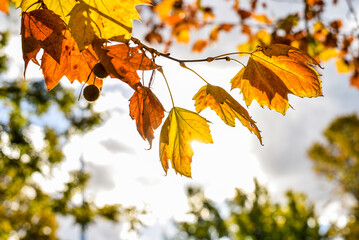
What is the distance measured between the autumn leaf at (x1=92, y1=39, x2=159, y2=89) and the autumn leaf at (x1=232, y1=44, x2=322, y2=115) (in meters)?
0.34

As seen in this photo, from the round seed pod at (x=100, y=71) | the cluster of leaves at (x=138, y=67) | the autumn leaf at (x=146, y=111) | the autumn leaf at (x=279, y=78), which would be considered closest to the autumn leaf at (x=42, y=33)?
the cluster of leaves at (x=138, y=67)

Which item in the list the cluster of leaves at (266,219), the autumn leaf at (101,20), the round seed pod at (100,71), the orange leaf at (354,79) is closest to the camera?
the autumn leaf at (101,20)

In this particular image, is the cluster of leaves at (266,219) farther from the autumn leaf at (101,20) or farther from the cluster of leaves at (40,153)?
the autumn leaf at (101,20)

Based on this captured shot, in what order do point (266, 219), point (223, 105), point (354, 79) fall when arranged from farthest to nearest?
1. point (266, 219)
2. point (354, 79)
3. point (223, 105)

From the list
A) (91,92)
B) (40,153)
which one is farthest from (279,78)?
(40,153)

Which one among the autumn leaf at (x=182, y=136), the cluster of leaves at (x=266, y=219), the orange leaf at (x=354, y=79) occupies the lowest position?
the autumn leaf at (x=182, y=136)

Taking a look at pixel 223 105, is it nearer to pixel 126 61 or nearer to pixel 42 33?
pixel 126 61

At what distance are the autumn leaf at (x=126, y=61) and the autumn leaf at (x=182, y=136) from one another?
19cm

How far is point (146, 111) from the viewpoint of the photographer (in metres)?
0.85

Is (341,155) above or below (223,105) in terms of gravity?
above

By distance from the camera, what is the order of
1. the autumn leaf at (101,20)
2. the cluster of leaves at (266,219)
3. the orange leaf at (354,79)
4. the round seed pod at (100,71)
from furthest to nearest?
the cluster of leaves at (266,219), the orange leaf at (354,79), the round seed pod at (100,71), the autumn leaf at (101,20)

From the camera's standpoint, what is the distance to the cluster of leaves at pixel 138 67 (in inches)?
28.3

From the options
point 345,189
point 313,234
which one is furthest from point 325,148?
point 313,234

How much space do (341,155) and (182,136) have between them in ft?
74.5
